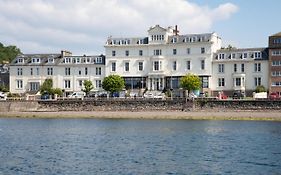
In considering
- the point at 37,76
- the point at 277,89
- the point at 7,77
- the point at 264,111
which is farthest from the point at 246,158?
the point at 7,77

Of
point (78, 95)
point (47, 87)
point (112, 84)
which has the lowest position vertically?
point (78, 95)

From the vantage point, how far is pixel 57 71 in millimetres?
109125

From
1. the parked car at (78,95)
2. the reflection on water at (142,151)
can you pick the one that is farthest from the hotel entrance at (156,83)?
the reflection on water at (142,151)

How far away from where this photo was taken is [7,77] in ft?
388

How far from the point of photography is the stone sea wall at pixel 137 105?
7944 centimetres

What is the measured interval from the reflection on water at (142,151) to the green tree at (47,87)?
41.9 metres

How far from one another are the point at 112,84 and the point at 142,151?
2237 inches

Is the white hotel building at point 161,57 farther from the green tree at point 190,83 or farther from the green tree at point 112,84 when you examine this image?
the green tree at point 112,84

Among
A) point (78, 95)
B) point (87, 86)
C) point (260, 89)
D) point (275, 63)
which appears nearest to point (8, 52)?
point (87, 86)

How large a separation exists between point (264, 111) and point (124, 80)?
1359 inches

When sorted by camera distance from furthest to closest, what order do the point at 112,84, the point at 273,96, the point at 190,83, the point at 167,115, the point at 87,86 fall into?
the point at 87,86, the point at 112,84, the point at 190,83, the point at 273,96, the point at 167,115

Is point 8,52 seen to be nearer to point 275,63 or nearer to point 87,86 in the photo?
point 87,86

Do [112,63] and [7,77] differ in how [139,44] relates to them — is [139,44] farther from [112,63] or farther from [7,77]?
[7,77]

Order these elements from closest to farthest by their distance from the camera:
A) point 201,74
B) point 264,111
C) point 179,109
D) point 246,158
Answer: point 246,158 → point 264,111 → point 179,109 → point 201,74
